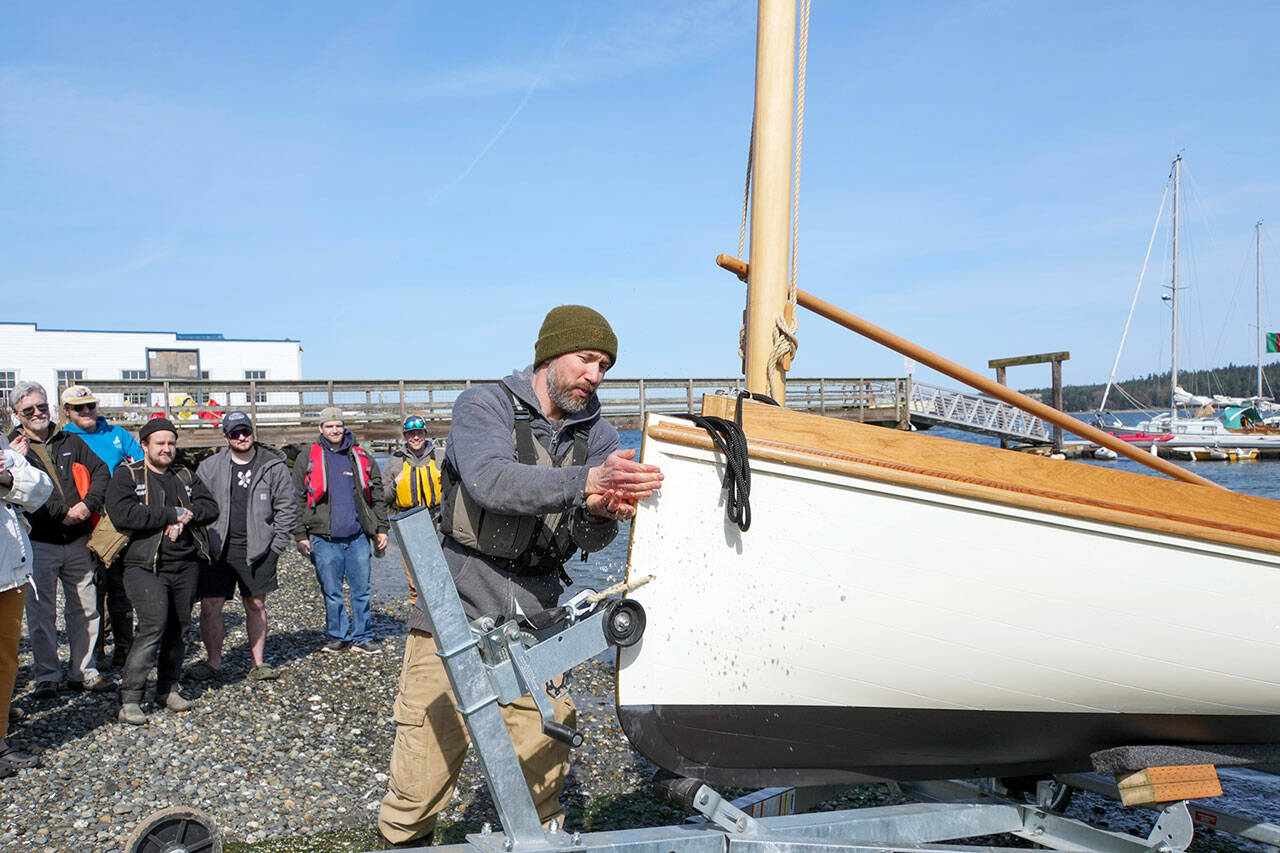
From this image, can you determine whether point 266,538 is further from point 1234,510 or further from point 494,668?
point 1234,510

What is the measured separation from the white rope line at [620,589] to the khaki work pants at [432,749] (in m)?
0.45

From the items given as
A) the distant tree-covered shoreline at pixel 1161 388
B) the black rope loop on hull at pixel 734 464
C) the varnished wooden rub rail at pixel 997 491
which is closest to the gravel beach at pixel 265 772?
the varnished wooden rub rail at pixel 997 491

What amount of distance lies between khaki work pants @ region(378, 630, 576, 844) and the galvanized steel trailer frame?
333mm

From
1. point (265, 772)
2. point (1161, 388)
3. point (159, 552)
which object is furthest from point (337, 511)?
point (1161, 388)

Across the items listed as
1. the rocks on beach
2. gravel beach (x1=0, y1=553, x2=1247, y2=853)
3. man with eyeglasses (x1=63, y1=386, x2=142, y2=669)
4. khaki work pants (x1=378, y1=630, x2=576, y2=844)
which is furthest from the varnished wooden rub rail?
man with eyeglasses (x1=63, y1=386, x2=142, y2=669)

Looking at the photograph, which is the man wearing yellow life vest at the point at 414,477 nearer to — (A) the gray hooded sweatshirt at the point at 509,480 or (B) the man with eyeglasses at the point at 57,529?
(B) the man with eyeglasses at the point at 57,529

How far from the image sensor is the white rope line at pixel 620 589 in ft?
8.41

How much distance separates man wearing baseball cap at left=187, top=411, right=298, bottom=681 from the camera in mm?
6215

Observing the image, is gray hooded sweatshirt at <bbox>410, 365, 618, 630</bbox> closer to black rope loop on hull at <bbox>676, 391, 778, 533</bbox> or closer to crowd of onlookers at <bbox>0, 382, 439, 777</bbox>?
black rope loop on hull at <bbox>676, 391, 778, 533</bbox>

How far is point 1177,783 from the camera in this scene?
10.0ft

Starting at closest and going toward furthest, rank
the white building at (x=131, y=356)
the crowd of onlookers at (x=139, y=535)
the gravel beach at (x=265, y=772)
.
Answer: the gravel beach at (x=265, y=772)
the crowd of onlookers at (x=139, y=535)
the white building at (x=131, y=356)

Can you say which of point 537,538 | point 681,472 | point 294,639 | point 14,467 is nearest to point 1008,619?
point 681,472

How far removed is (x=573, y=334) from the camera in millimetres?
2838

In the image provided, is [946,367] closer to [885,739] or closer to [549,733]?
[885,739]
